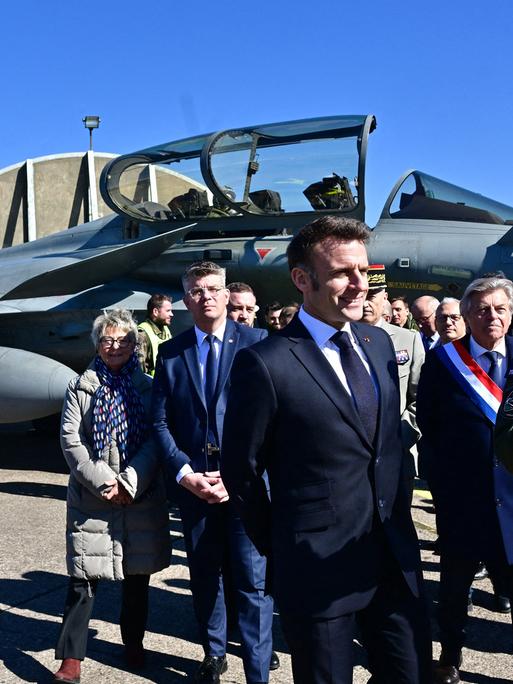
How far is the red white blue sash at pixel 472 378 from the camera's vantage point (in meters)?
3.35

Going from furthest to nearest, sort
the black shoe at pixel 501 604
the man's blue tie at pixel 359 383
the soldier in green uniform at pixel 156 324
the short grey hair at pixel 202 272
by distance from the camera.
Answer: the soldier in green uniform at pixel 156 324 → the black shoe at pixel 501 604 → the short grey hair at pixel 202 272 → the man's blue tie at pixel 359 383

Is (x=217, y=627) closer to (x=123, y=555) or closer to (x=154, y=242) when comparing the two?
(x=123, y=555)

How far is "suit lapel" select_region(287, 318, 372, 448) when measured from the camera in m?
2.23

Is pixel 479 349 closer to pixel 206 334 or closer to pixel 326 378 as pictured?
pixel 206 334

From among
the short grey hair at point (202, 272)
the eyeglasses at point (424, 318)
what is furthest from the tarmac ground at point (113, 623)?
the short grey hair at point (202, 272)

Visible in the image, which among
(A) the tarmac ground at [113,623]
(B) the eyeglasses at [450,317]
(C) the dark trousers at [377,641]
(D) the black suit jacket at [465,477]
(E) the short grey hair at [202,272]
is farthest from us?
(B) the eyeglasses at [450,317]

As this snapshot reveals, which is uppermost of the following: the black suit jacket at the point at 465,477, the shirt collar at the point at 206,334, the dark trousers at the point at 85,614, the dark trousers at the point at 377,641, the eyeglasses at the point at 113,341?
the shirt collar at the point at 206,334

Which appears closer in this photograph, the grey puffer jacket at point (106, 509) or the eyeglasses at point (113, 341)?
the grey puffer jacket at point (106, 509)

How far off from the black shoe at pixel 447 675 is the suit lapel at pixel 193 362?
1.62m

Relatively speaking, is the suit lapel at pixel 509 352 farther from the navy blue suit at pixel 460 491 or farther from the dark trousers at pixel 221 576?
the dark trousers at pixel 221 576

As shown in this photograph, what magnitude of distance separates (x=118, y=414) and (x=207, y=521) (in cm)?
69

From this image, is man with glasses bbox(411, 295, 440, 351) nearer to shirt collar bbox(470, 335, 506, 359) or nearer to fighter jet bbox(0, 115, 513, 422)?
fighter jet bbox(0, 115, 513, 422)

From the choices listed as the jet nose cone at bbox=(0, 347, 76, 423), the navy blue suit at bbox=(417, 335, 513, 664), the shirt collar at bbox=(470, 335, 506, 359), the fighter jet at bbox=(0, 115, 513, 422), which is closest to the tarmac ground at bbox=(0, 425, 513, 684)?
the navy blue suit at bbox=(417, 335, 513, 664)

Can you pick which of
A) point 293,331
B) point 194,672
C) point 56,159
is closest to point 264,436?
point 293,331
